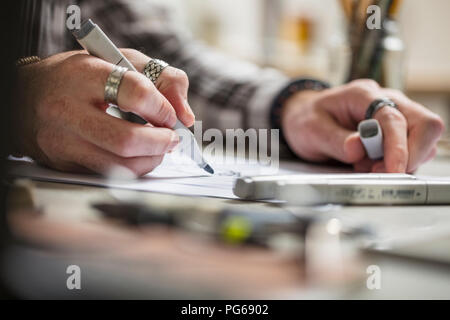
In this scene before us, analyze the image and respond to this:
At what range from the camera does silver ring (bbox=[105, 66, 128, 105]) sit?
27 cm

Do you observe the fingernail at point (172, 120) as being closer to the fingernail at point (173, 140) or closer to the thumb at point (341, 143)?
the fingernail at point (173, 140)

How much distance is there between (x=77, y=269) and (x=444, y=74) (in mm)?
1601

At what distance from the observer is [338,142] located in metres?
0.40

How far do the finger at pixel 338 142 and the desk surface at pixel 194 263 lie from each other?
0.15m

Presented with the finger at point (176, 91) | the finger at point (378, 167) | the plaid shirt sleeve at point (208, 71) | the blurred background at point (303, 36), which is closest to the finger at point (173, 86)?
the finger at point (176, 91)

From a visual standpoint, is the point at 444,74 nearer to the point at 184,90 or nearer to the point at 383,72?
the point at 383,72

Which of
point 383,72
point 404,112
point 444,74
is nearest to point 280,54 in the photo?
point 444,74

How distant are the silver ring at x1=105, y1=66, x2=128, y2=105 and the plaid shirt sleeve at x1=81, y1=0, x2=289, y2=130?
26cm

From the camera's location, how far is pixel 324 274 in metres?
0.18

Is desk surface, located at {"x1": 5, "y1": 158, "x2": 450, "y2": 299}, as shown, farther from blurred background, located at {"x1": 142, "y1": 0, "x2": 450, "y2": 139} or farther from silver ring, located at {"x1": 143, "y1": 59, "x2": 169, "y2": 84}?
blurred background, located at {"x1": 142, "y1": 0, "x2": 450, "y2": 139}

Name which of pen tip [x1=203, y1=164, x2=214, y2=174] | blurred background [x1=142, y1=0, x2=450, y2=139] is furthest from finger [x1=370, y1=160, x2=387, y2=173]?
blurred background [x1=142, y1=0, x2=450, y2=139]

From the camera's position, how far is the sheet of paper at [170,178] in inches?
9.8

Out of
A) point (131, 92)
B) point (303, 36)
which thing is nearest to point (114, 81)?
point (131, 92)

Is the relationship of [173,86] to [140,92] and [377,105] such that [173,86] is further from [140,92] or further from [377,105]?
[377,105]
